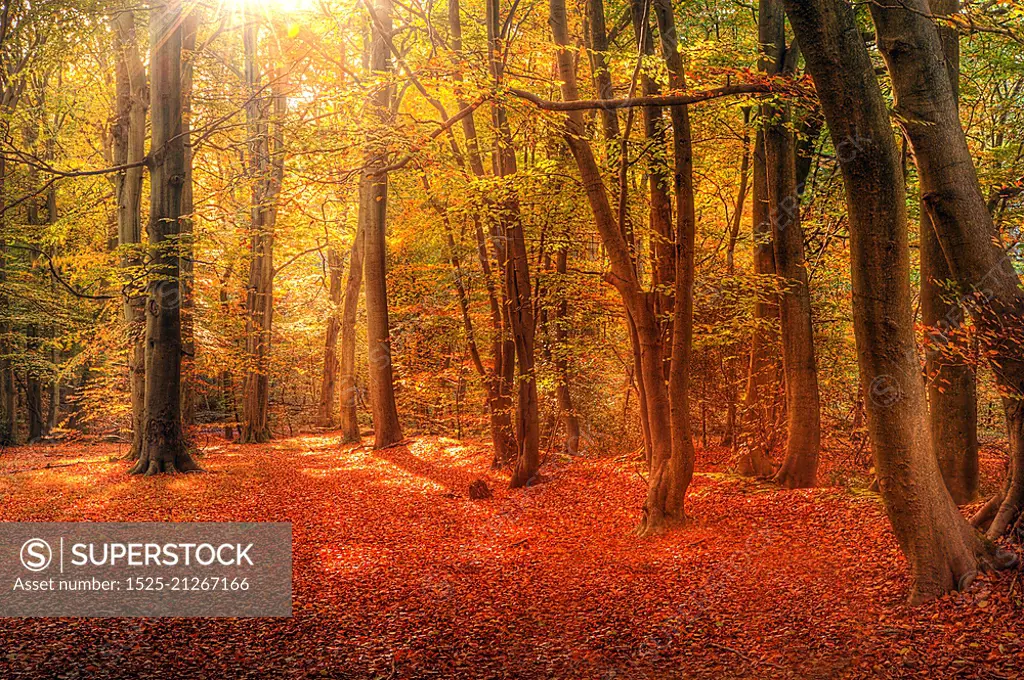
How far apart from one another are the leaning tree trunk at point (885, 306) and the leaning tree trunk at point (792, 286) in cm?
394

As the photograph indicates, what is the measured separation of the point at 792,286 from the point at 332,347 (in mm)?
16959

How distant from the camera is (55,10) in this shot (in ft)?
34.0

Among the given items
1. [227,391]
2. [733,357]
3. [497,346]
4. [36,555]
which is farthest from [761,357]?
[227,391]

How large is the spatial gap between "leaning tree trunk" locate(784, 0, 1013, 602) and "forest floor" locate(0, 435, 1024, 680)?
33cm

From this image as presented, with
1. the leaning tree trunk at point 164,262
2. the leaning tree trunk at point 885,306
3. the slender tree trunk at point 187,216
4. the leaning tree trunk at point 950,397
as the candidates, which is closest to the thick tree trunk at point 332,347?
the slender tree trunk at point 187,216

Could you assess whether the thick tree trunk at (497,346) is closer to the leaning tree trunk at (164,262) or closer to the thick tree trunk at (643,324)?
the thick tree trunk at (643,324)

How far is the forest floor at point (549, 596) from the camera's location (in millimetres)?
4773

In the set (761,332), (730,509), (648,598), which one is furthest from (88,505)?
(761,332)

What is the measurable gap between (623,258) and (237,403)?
18140 millimetres

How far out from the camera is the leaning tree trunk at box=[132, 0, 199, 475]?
37.2ft

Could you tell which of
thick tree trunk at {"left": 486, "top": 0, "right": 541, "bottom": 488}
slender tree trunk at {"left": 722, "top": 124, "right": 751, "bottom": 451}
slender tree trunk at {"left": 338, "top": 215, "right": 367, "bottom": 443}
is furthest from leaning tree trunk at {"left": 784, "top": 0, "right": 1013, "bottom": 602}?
slender tree trunk at {"left": 338, "top": 215, "right": 367, "bottom": 443}

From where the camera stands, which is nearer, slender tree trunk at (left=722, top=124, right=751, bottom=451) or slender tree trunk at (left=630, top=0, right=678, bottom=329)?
slender tree trunk at (left=630, top=0, right=678, bottom=329)

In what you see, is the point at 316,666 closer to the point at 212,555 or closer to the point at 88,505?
the point at 212,555

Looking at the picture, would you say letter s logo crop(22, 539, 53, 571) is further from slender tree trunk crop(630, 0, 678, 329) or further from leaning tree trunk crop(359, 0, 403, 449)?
leaning tree trunk crop(359, 0, 403, 449)
